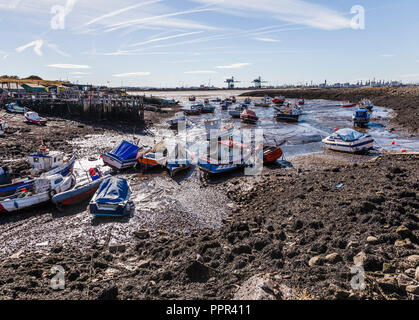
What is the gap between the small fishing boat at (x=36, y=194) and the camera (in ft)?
44.1

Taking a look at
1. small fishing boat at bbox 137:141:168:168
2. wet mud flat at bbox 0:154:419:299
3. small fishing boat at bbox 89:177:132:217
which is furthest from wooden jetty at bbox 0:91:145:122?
wet mud flat at bbox 0:154:419:299

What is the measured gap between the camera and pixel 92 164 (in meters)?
22.2

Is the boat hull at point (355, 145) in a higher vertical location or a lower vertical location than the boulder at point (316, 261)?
higher

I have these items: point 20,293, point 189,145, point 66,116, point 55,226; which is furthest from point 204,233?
point 66,116

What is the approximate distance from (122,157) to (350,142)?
19.9 metres

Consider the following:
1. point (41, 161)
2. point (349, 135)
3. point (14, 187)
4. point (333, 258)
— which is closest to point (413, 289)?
point (333, 258)

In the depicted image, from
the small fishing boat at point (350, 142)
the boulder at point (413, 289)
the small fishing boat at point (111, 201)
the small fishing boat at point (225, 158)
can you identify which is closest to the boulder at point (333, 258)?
the boulder at point (413, 289)

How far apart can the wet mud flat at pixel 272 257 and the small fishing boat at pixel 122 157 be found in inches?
358

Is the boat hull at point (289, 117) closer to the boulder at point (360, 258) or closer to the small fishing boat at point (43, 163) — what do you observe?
the small fishing boat at point (43, 163)

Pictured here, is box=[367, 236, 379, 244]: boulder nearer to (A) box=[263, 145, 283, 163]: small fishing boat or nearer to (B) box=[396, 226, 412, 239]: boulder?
(B) box=[396, 226, 412, 239]: boulder

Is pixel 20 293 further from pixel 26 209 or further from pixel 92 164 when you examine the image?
pixel 92 164

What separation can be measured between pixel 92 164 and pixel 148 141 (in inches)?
404

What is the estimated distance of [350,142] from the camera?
968 inches

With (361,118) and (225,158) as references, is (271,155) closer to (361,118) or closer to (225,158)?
(225,158)
